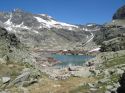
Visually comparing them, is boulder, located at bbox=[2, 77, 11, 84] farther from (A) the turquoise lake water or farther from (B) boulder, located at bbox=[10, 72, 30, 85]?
(A) the turquoise lake water

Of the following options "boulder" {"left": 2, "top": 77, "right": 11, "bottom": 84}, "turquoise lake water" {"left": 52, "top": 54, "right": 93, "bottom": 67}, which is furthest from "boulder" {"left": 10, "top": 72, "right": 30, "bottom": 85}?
"turquoise lake water" {"left": 52, "top": 54, "right": 93, "bottom": 67}

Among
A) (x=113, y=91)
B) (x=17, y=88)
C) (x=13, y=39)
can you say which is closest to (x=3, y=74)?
(x=17, y=88)

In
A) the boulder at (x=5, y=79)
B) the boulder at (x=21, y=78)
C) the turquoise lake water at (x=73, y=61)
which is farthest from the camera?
the turquoise lake water at (x=73, y=61)

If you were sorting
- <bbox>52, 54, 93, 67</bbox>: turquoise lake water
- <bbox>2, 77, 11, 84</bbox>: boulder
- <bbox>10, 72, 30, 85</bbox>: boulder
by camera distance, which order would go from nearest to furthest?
<bbox>10, 72, 30, 85</bbox>: boulder
<bbox>2, 77, 11, 84</bbox>: boulder
<bbox>52, 54, 93, 67</bbox>: turquoise lake water

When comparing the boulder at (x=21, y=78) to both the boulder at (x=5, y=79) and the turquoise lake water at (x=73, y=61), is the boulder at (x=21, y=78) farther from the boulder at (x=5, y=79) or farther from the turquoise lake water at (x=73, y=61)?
the turquoise lake water at (x=73, y=61)

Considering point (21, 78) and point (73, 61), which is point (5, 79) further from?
point (73, 61)

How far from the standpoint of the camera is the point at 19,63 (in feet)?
127

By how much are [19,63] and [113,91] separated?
17601mm

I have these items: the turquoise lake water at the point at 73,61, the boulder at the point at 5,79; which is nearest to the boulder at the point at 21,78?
the boulder at the point at 5,79


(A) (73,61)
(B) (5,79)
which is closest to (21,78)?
(B) (5,79)

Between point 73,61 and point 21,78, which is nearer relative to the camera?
point 21,78

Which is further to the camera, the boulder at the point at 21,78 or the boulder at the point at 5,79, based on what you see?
the boulder at the point at 5,79

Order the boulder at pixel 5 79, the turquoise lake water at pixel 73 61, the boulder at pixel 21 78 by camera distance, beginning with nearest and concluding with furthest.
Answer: the boulder at pixel 21 78, the boulder at pixel 5 79, the turquoise lake water at pixel 73 61

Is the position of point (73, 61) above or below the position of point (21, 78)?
above
